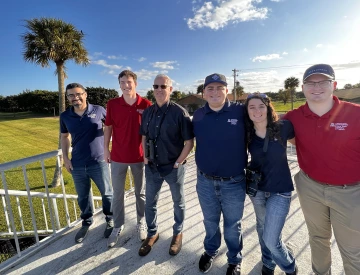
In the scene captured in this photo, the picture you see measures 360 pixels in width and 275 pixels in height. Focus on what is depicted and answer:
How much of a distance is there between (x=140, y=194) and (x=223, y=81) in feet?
5.85

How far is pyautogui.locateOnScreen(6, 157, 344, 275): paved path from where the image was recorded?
219 cm

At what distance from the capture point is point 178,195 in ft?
8.01

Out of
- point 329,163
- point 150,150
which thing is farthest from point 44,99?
point 329,163

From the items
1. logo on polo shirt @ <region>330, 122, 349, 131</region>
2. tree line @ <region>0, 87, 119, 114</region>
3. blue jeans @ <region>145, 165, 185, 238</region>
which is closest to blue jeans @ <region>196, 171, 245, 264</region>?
blue jeans @ <region>145, 165, 185, 238</region>

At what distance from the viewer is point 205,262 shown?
2.16 metres

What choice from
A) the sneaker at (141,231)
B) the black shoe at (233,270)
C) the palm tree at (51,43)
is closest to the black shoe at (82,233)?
the sneaker at (141,231)

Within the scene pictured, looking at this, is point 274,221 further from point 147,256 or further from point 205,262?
point 147,256

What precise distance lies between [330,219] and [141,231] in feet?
6.77

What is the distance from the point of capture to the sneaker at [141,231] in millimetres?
2639

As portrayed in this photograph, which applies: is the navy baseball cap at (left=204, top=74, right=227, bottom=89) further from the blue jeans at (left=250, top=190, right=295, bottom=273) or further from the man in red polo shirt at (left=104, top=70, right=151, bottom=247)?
the blue jeans at (left=250, top=190, right=295, bottom=273)

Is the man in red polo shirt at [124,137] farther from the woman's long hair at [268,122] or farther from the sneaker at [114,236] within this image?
the woman's long hair at [268,122]

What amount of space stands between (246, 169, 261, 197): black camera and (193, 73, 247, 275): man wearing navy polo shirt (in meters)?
0.07

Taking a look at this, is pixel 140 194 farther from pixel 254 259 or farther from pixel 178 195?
pixel 254 259

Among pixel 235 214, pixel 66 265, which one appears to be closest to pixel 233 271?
pixel 235 214
